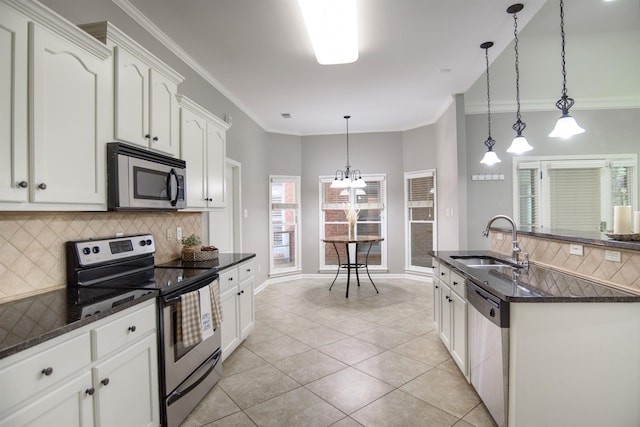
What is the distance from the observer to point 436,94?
14.5 ft

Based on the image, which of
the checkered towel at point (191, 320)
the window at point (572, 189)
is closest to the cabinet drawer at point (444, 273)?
the checkered towel at point (191, 320)

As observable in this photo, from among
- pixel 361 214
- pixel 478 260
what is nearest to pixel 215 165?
pixel 478 260

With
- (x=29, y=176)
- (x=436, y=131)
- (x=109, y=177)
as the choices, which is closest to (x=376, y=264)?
(x=436, y=131)

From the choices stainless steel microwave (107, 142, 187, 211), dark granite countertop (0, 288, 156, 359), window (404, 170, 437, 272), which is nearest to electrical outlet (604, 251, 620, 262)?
dark granite countertop (0, 288, 156, 359)

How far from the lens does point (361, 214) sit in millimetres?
6281

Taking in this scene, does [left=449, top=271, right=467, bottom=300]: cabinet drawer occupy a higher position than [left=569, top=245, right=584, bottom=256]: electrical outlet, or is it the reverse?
[left=569, top=245, right=584, bottom=256]: electrical outlet

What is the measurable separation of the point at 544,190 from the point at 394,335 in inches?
140

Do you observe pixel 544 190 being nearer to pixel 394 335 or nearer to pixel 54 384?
pixel 394 335

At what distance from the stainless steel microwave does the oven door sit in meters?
0.63

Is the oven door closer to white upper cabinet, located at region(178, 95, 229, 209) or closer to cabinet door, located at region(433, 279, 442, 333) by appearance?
white upper cabinet, located at region(178, 95, 229, 209)

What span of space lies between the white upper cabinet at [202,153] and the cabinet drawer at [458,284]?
7.52ft

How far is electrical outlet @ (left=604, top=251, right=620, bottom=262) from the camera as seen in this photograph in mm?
1771

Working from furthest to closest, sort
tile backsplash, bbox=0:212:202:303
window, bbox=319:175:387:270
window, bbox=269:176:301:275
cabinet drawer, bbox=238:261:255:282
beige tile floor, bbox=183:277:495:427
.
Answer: window, bbox=319:175:387:270, window, bbox=269:176:301:275, cabinet drawer, bbox=238:261:255:282, beige tile floor, bbox=183:277:495:427, tile backsplash, bbox=0:212:202:303

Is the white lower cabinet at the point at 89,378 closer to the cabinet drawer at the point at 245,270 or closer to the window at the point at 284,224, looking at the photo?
the cabinet drawer at the point at 245,270
